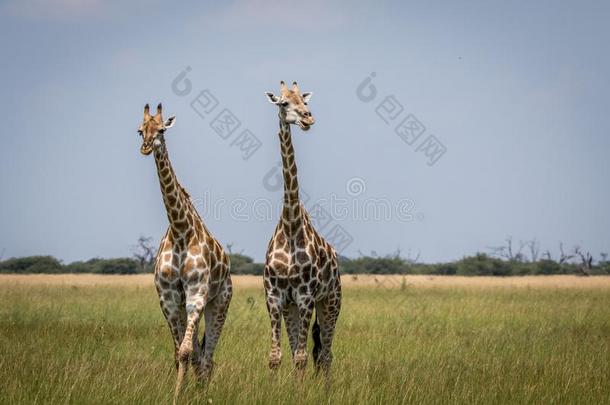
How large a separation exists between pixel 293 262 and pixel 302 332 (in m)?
0.84

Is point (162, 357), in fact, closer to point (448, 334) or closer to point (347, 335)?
point (347, 335)

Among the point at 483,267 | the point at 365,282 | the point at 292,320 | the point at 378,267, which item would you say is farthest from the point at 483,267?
the point at 292,320

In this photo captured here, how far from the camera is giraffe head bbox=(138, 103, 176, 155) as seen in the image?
8.95 metres

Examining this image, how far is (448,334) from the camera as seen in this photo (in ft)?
54.3

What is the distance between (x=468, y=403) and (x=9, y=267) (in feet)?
187

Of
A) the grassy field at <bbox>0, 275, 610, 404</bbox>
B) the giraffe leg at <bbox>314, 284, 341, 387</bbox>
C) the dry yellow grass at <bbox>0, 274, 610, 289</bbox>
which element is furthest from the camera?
the dry yellow grass at <bbox>0, 274, 610, 289</bbox>

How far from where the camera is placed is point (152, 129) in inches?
356

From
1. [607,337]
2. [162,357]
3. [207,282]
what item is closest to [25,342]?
[162,357]

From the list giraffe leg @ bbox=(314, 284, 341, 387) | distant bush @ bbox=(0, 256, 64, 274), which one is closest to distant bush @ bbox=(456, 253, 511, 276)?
distant bush @ bbox=(0, 256, 64, 274)

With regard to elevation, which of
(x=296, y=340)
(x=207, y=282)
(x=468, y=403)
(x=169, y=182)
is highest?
(x=169, y=182)

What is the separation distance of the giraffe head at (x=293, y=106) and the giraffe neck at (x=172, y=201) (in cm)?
144

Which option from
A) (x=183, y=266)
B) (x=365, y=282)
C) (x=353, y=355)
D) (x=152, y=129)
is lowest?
(x=353, y=355)

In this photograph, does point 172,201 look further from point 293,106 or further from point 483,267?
point 483,267

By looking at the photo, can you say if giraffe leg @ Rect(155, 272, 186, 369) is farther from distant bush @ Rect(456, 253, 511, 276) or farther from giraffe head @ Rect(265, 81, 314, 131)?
distant bush @ Rect(456, 253, 511, 276)
